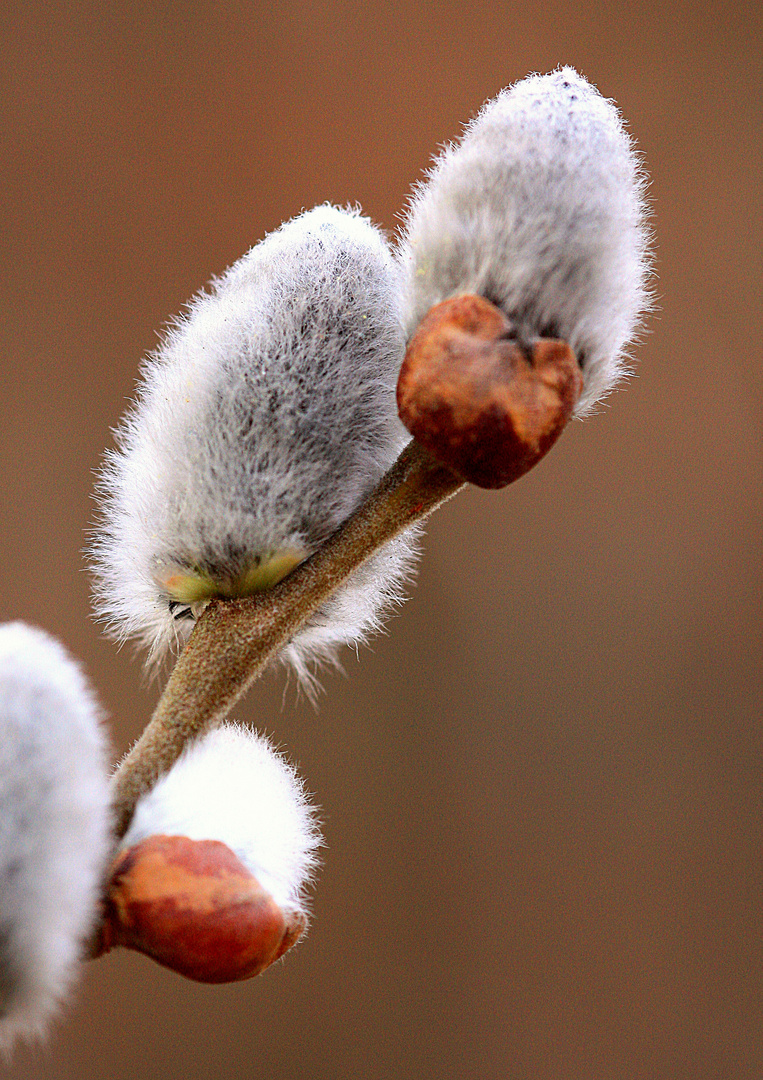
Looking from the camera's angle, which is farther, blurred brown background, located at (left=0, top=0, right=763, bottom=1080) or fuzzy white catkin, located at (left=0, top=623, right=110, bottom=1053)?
blurred brown background, located at (left=0, top=0, right=763, bottom=1080)

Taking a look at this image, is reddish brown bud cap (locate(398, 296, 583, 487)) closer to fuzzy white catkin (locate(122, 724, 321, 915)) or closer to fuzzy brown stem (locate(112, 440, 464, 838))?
fuzzy brown stem (locate(112, 440, 464, 838))

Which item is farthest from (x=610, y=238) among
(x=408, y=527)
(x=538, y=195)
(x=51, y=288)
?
(x=51, y=288)

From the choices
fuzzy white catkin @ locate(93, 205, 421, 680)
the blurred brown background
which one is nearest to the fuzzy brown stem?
fuzzy white catkin @ locate(93, 205, 421, 680)

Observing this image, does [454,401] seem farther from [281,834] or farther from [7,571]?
[7,571]

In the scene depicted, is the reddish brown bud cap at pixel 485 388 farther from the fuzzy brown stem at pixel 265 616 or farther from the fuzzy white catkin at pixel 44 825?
the fuzzy white catkin at pixel 44 825

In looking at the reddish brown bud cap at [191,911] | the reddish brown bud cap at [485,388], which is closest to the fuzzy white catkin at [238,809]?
the reddish brown bud cap at [191,911]

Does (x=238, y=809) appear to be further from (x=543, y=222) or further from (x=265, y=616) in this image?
(x=543, y=222)
